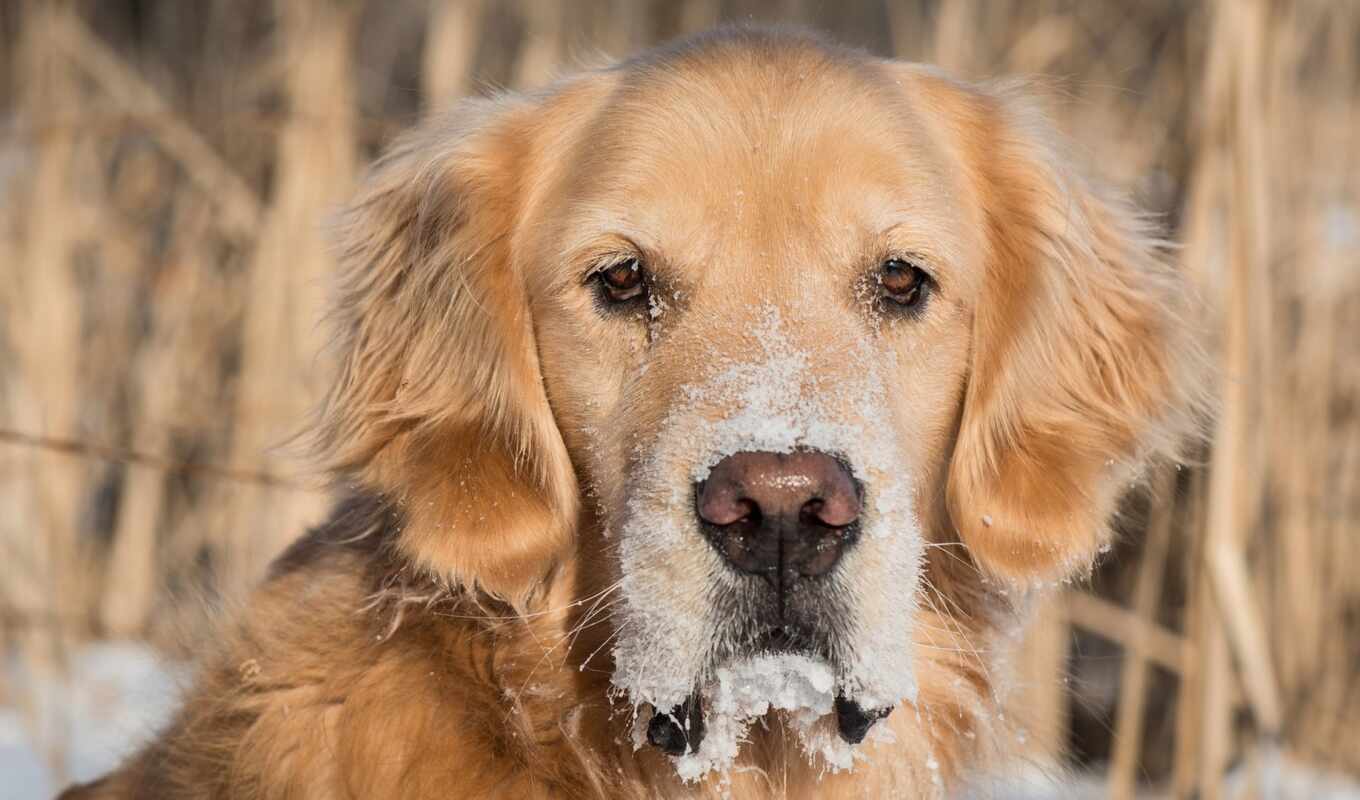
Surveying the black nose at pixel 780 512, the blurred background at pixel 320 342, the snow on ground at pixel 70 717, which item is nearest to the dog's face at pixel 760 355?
the black nose at pixel 780 512

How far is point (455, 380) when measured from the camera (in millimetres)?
2691

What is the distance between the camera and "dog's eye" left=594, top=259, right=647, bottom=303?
259 cm

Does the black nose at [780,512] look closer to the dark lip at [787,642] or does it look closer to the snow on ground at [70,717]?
the dark lip at [787,642]

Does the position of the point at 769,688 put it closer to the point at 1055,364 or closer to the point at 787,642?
the point at 787,642

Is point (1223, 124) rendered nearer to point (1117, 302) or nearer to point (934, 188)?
point (1117, 302)

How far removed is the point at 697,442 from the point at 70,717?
411cm

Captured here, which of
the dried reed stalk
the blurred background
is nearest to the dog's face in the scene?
the blurred background

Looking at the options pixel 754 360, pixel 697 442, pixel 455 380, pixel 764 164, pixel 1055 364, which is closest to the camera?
pixel 697 442

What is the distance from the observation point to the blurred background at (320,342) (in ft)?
14.8

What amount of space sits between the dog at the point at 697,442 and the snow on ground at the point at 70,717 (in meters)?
2.25

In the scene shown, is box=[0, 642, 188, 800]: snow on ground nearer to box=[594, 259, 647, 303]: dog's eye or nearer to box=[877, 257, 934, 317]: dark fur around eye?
box=[594, 259, 647, 303]: dog's eye

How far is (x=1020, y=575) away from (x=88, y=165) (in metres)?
4.90

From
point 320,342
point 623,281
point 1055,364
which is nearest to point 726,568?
point 623,281

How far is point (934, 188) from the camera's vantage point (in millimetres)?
2736
